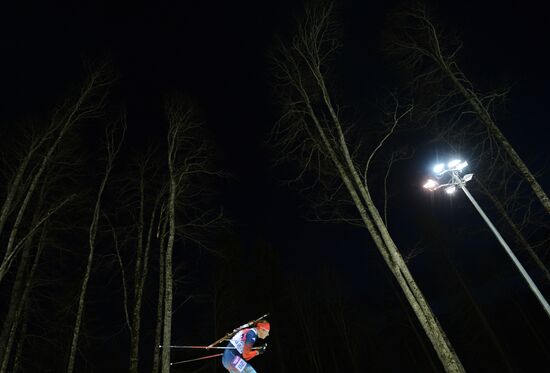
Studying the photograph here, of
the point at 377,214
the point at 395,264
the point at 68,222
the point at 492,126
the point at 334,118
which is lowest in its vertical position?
the point at 395,264

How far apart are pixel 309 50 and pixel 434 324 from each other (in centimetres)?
1144

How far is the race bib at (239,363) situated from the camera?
685 cm

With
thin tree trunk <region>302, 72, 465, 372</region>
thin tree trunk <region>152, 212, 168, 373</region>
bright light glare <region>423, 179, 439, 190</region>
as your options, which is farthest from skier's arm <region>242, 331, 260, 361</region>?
bright light glare <region>423, 179, 439, 190</region>

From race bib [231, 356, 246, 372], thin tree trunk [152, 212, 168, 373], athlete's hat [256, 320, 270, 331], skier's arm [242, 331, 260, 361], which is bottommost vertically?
race bib [231, 356, 246, 372]

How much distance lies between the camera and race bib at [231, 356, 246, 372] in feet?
22.5

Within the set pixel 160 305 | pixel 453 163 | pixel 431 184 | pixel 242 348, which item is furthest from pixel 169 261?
pixel 453 163

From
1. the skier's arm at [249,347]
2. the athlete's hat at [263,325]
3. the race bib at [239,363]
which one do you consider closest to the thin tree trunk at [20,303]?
the race bib at [239,363]

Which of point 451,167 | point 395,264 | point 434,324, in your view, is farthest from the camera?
point 451,167

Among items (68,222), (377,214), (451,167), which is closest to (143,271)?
(68,222)

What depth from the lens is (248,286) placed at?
3056cm

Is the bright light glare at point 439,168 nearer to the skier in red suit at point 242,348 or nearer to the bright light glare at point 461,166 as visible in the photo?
the bright light glare at point 461,166

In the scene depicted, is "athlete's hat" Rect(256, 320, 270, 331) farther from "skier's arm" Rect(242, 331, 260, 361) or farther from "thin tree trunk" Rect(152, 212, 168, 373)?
"thin tree trunk" Rect(152, 212, 168, 373)

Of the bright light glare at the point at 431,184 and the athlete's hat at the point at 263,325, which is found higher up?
the bright light glare at the point at 431,184

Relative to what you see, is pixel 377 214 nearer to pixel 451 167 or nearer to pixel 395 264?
pixel 395 264
